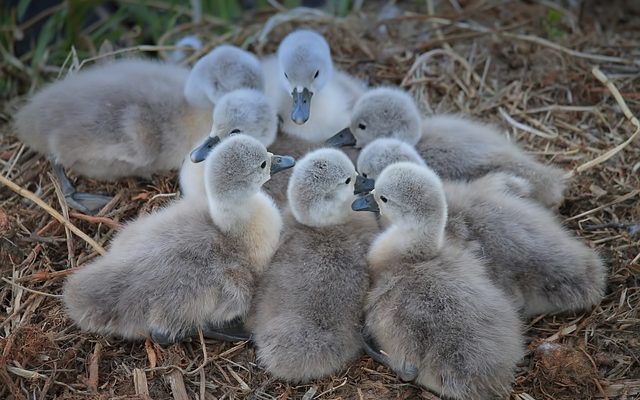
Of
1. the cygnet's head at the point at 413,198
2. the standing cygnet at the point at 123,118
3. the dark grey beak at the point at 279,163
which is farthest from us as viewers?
the standing cygnet at the point at 123,118

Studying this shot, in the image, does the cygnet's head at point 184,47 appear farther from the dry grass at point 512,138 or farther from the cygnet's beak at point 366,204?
the cygnet's beak at point 366,204

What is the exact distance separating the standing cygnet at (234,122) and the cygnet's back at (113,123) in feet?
0.68

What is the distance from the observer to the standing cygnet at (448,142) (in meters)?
3.46

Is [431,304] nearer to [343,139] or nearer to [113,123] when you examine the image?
[343,139]

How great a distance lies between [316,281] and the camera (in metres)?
2.89

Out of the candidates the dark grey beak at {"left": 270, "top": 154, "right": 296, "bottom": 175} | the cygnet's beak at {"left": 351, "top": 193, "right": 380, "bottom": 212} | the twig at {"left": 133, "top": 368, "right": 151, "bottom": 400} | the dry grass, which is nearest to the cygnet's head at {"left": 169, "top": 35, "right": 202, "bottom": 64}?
the dry grass

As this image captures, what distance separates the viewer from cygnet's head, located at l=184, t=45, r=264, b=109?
12.1 feet

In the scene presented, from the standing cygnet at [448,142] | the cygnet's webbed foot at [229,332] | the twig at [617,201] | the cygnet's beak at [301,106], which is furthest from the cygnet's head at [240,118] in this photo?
the twig at [617,201]

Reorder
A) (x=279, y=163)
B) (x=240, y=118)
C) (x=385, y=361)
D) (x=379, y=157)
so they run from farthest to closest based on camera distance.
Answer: (x=240, y=118), (x=379, y=157), (x=279, y=163), (x=385, y=361)

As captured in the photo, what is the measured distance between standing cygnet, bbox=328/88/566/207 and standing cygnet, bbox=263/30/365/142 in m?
0.17

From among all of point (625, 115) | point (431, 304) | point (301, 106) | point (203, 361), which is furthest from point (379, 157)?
point (625, 115)

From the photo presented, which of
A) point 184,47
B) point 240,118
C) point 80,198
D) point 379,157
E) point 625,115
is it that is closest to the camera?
point 379,157

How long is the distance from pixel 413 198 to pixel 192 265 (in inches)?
31.8

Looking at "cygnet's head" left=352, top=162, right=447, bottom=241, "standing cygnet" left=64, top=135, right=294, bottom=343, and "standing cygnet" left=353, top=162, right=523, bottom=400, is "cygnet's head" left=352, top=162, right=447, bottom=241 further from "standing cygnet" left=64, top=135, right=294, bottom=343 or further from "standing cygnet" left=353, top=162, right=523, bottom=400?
"standing cygnet" left=64, top=135, right=294, bottom=343
